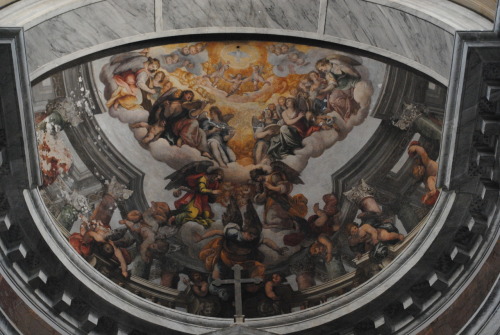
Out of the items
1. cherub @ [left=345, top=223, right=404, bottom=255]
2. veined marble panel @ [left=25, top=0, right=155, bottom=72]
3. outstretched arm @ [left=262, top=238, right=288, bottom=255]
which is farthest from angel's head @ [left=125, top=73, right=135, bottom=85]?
cherub @ [left=345, top=223, right=404, bottom=255]

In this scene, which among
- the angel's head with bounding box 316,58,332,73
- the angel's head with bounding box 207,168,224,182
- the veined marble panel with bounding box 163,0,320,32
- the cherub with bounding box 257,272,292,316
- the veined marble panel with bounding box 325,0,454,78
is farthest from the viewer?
the angel's head with bounding box 207,168,224,182

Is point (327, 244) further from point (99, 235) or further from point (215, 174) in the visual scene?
point (99, 235)

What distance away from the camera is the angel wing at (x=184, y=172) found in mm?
17766

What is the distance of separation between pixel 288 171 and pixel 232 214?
48.5 inches

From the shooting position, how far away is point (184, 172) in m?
17.8

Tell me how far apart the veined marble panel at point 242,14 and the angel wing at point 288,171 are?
2804 mm

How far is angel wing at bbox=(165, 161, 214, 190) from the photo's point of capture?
17766 mm

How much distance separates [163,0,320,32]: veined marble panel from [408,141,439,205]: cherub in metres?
2.59

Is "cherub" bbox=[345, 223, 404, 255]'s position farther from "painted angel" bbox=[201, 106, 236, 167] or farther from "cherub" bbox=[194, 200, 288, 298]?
"painted angel" bbox=[201, 106, 236, 167]

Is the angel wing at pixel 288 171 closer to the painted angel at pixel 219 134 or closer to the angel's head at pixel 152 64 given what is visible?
the painted angel at pixel 219 134

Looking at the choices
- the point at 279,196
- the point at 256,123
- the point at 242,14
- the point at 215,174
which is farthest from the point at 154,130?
the point at 242,14

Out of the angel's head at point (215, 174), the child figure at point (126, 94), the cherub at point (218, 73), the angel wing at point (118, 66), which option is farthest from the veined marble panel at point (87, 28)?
the angel's head at point (215, 174)

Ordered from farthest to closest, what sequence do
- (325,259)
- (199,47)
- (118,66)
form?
(325,259) < (199,47) < (118,66)

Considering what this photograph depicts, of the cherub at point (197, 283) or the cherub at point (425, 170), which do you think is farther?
the cherub at point (197, 283)
